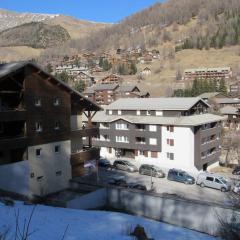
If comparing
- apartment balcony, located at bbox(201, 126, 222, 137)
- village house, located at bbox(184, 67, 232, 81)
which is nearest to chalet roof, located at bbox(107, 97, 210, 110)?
apartment balcony, located at bbox(201, 126, 222, 137)

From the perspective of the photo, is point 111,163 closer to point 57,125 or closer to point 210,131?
point 210,131

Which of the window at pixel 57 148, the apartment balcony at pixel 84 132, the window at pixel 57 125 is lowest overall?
the window at pixel 57 148

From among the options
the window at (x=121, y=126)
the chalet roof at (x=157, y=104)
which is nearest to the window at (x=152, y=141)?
the window at (x=121, y=126)

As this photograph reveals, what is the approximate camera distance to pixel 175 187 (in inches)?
1484

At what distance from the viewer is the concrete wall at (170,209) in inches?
850

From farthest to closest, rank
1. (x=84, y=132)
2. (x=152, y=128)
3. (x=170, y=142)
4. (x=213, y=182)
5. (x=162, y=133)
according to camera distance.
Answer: (x=152, y=128), (x=162, y=133), (x=170, y=142), (x=213, y=182), (x=84, y=132)

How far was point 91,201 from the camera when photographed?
26.1 m

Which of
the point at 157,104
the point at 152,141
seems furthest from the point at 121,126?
the point at 157,104

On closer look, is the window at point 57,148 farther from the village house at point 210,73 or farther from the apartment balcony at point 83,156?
the village house at point 210,73

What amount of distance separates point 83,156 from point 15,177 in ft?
25.0

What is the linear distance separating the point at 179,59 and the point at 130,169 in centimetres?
15634

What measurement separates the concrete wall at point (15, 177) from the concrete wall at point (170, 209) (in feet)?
21.2

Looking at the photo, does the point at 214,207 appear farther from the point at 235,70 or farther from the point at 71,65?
the point at 71,65

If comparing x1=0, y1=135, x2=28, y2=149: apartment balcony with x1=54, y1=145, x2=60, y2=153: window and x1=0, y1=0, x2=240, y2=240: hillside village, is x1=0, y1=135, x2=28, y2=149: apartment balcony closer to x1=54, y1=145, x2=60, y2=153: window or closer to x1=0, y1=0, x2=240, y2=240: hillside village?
x1=0, y1=0, x2=240, y2=240: hillside village
